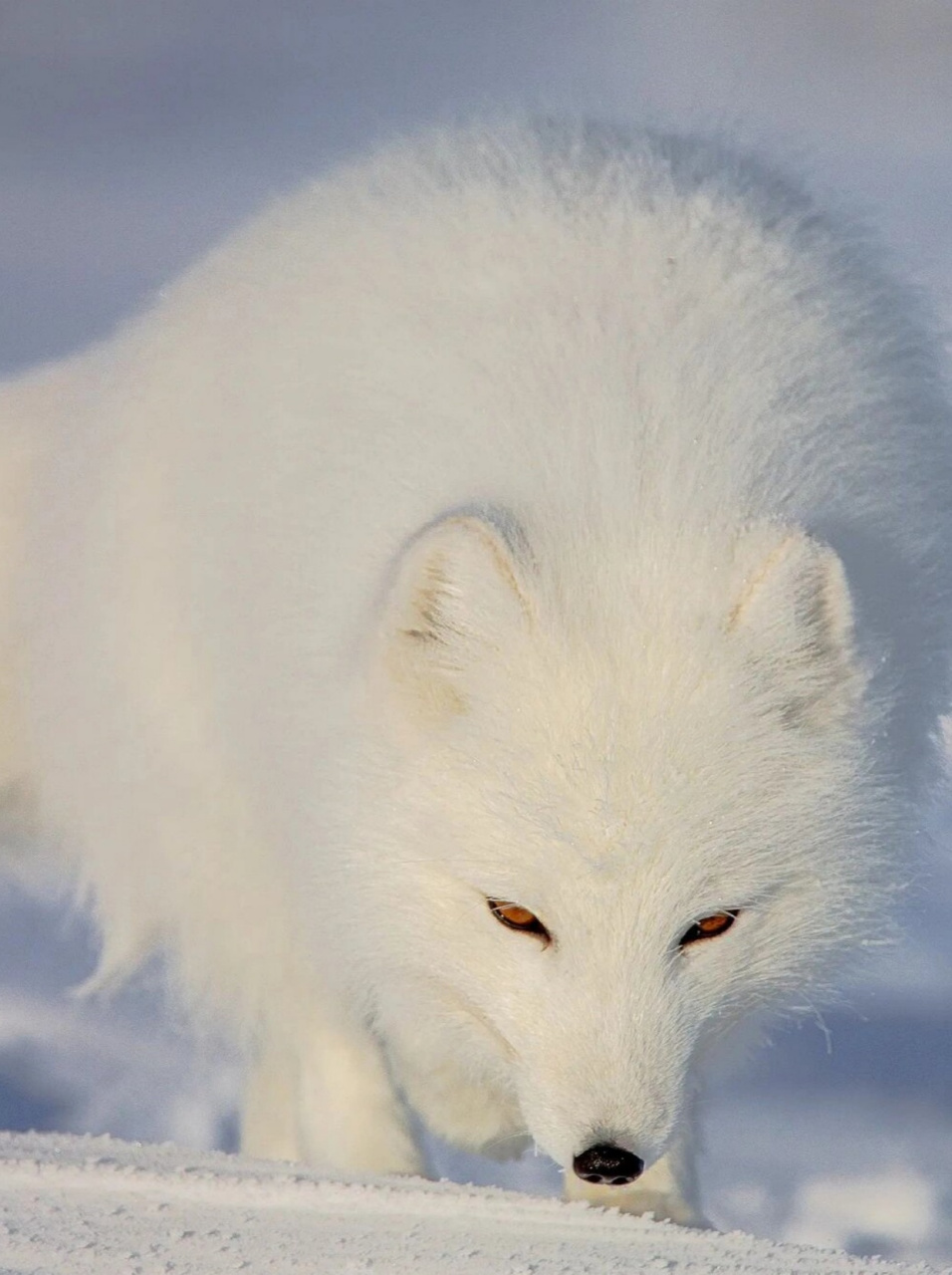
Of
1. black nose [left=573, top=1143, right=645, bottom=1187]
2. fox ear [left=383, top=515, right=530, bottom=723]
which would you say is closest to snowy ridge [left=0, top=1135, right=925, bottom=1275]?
black nose [left=573, top=1143, right=645, bottom=1187]

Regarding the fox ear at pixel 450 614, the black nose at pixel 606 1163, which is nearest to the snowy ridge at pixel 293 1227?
the black nose at pixel 606 1163

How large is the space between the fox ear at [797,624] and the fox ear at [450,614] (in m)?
0.43

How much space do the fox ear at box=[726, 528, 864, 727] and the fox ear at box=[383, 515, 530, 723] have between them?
0.43m

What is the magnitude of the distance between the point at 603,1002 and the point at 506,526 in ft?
2.98

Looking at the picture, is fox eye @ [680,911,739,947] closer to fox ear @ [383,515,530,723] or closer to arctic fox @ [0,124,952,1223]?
arctic fox @ [0,124,952,1223]

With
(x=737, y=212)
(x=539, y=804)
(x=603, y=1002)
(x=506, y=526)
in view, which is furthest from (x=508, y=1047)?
(x=737, y=212)

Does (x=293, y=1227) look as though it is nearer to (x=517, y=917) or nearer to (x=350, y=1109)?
(x=517, y=917)

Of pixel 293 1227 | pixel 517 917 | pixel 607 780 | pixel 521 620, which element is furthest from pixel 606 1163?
pixel 521 620

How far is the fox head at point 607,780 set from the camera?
4.10 m

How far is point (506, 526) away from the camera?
13.5 feet

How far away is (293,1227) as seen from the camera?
415 cm

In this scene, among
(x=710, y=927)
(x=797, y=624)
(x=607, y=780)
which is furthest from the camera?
(x=710, y=927)

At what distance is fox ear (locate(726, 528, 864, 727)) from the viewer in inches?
162

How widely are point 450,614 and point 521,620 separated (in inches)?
5.9
